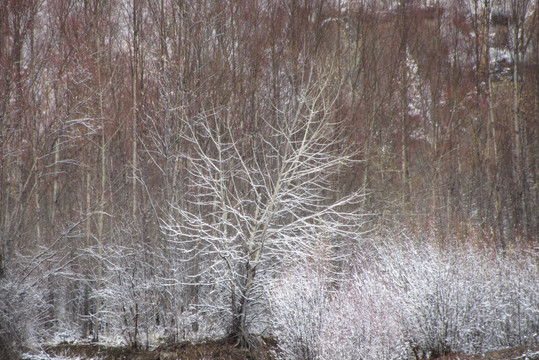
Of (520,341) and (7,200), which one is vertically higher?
(7,200)

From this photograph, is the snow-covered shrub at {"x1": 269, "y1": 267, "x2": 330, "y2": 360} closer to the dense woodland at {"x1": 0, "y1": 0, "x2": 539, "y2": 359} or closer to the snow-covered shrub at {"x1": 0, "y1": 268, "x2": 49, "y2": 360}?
the dense woodland at {"x1": 0, "y1": 0, "x2": 539, "y2": 359}

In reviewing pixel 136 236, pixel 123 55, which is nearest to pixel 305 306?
pixel 136 236

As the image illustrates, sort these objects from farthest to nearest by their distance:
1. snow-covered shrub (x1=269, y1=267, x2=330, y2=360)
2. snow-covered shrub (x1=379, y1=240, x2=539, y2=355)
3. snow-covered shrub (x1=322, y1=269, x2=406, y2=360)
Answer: snow-covered shrub (x1=269, y1=267, x2=330, y2=360)
snow-covered shrub (x1=379, y1=240, x2=539, y2=355)
snow-covered shrub (x1=322, y1=269, x2=406, y2=360)

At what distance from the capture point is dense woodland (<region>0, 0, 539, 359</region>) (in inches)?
365

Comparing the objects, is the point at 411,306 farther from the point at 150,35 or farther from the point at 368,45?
the point at 368,45

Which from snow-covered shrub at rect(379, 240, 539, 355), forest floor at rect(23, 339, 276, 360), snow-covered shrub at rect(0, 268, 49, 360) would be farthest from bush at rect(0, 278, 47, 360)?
snow-covered shrub at rect(379, 240, 539, 355)

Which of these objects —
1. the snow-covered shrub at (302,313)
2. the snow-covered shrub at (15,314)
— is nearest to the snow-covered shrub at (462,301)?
the snow-covered shrub at (302,313)

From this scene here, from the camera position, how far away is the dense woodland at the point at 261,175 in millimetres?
9266

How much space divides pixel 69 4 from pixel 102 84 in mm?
2299

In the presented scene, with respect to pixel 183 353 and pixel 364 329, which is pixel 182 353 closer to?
pixel 183 353

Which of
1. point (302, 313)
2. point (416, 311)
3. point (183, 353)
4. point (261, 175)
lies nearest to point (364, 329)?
point (416, 311)

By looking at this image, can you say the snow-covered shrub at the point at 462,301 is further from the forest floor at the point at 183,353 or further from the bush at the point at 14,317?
the bush at the point at 14,317

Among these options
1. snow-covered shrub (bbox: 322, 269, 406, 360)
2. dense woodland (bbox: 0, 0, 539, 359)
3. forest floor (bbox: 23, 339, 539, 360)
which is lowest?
forest floor (bbox: 23, 339, 539, 360)

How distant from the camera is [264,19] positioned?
1627 centimetres
